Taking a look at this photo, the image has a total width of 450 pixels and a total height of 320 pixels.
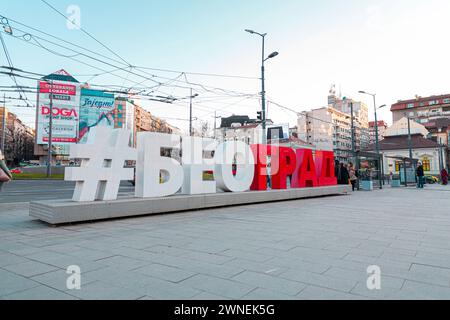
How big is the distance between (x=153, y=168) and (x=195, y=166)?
173 cm

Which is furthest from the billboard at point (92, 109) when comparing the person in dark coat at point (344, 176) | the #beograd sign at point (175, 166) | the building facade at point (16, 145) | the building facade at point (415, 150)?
the building facade at point (415, 150)

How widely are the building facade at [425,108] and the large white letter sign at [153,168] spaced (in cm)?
9433

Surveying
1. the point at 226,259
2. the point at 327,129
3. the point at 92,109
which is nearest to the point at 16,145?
the point at 92,109

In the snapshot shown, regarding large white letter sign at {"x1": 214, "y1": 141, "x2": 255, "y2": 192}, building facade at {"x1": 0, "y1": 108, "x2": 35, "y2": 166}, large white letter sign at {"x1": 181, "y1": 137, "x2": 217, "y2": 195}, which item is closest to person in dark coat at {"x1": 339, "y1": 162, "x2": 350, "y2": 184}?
large white letter sign at {"x1": 214, "y1": 141, "x2": 255, "y2": 192}

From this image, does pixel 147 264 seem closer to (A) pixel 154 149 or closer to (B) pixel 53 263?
(B) pixel 53 263

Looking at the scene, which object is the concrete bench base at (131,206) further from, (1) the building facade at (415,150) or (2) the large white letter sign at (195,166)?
(1) the building facade at (415,150)

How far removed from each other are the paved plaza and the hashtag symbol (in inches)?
41.6

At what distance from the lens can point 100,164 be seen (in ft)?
27.8

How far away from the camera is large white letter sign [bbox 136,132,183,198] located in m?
9.34

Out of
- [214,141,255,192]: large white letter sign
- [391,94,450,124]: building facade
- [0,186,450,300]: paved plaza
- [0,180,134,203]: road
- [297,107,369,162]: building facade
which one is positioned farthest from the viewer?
[297,107,369,162]: building facade

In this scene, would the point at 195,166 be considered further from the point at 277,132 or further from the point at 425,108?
the point at 425,108

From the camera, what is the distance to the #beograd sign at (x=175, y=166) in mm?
8289

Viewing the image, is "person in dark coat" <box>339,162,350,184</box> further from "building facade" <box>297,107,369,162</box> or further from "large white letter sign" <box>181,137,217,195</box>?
"building facade" <box>297,107,369,162</box>

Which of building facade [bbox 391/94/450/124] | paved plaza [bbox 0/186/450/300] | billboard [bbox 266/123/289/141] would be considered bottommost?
paved plaza [bbox 0/186/450/300]
